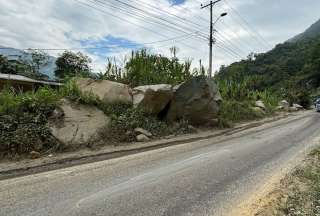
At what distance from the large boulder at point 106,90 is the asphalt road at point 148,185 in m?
3.92

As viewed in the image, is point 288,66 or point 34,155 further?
point 288,66

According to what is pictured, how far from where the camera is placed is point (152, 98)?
47.8 ft

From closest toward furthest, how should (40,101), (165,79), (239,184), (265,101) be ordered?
(239,184), (40,101), (165,79), (265,101)

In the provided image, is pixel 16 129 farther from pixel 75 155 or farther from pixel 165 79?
pixel 165 79

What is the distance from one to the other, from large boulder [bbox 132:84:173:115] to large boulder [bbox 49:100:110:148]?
2.15 m

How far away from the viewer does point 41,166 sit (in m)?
8.34

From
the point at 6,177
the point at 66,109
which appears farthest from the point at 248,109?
the point at 6,177

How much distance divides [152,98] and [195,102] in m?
2.57

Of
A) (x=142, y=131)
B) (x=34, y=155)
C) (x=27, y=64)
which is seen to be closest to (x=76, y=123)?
(x=34, y=155)

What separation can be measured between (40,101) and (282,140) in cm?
991

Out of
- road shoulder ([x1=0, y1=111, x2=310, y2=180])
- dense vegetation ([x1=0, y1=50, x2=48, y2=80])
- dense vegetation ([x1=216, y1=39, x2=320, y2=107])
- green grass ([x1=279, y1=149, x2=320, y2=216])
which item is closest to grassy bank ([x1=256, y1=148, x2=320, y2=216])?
green grass ([x1=279, y1=149, x2=320, y2=216])

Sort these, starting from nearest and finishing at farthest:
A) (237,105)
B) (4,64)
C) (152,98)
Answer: (152,98) < (237,105) < (4,64)

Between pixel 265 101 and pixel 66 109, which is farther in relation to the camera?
pixel 265 101

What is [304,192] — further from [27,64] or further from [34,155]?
[27,64]
